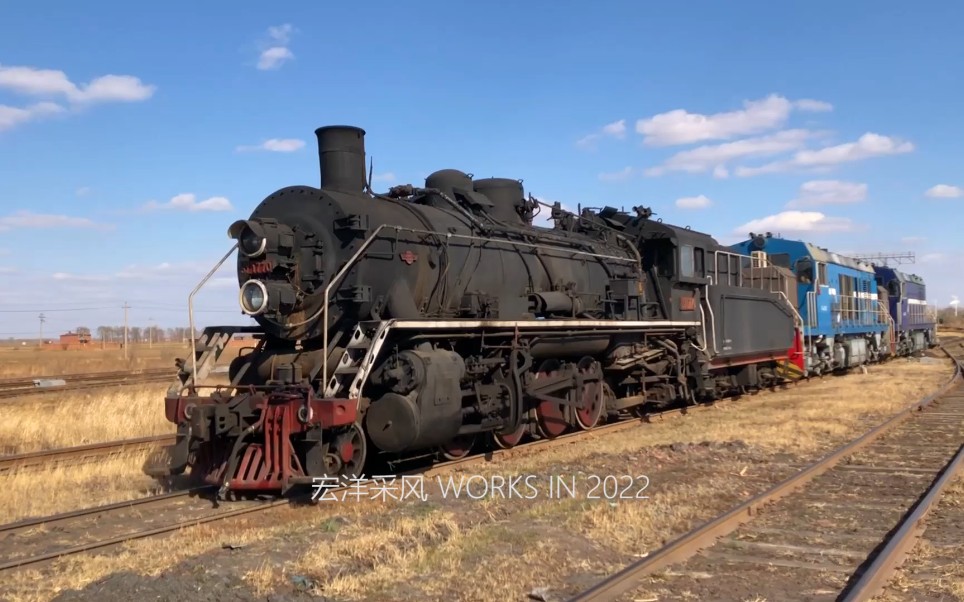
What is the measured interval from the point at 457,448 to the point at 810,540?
16.6ft

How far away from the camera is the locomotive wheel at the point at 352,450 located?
28.5 ft

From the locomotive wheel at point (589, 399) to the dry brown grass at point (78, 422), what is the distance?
791 cm

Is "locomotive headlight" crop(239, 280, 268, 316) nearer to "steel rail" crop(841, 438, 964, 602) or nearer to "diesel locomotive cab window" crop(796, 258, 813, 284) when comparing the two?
"steel rail" crop(841, 438, 964, 602)

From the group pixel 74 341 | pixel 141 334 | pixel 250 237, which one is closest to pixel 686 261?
pixel 250 237

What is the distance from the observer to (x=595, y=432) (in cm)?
1323

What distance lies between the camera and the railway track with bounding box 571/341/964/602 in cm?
545

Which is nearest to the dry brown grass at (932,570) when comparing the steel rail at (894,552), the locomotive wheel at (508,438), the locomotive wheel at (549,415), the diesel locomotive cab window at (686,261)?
the steel rail at (894,552)

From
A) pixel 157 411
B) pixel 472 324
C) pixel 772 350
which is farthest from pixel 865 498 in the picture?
pixel 157 411

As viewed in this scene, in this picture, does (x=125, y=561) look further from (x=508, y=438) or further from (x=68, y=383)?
(x=68, y=383)

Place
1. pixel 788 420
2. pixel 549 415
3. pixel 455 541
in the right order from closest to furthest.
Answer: pixel 455 541, pixel 549 415, pixel 788 420

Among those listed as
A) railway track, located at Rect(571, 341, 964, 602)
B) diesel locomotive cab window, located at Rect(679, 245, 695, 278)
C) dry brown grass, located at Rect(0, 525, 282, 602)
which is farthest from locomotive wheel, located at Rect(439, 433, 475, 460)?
diesel locomotive cab window, located at Rect(679, 245, 695, 278)

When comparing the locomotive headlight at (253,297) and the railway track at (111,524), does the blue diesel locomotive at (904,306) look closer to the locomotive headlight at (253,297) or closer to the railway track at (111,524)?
the locomotive headlight at (253,297)

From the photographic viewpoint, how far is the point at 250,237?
9.25 metres

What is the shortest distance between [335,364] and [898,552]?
5.89m
